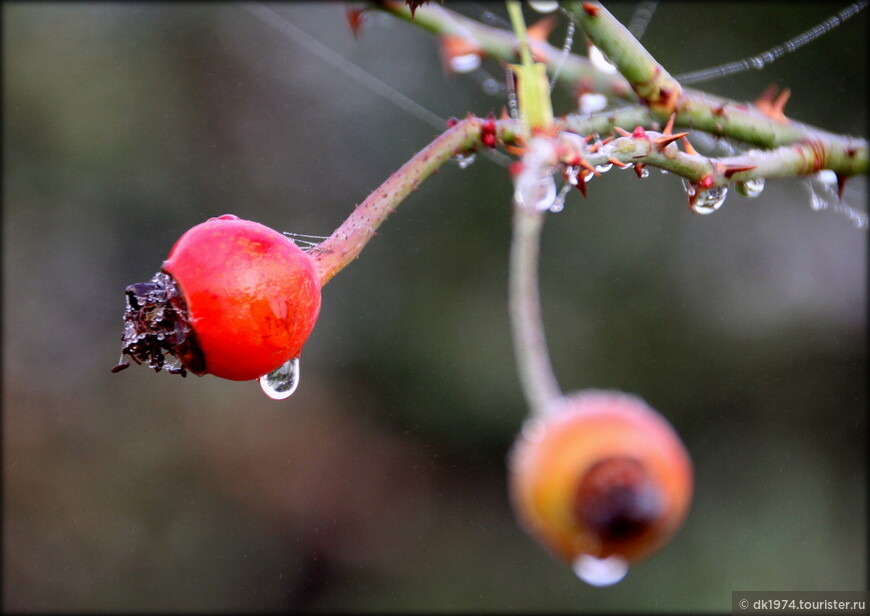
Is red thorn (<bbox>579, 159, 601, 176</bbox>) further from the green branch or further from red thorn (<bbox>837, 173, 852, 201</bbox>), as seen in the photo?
red thorn (<bbox>837, 173, 852, 201</bbox>)

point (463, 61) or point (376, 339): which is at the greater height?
point (376, 339)

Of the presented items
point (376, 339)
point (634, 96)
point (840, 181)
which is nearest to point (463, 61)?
point (634, 96)

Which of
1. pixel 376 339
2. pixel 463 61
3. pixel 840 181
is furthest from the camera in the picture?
pixel 376 339

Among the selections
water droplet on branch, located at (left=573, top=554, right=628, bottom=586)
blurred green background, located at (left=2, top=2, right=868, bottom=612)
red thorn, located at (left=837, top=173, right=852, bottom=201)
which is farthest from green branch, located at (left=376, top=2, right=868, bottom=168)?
blurred green background, located at (left=2, top=2, right=868, bottom=612)

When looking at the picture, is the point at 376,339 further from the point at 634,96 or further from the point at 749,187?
the point at 749,187

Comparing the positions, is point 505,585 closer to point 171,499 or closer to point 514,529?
point 514,529

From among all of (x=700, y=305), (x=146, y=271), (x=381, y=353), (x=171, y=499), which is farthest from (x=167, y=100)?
(x=700, y=305)

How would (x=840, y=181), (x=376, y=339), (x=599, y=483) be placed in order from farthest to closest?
1. (x=376, y=339)
2. (x=840, y=181)
3. (x=599, y=483)
